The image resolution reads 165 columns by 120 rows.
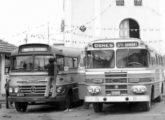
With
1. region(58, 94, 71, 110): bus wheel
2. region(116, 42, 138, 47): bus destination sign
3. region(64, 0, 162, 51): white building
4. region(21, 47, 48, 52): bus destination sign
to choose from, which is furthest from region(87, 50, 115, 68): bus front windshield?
region(64, 0, 162, 51): white building

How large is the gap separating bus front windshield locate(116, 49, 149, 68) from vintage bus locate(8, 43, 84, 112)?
1788 millimetres

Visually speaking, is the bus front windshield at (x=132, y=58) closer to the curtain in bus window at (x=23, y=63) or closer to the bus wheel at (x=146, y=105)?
the bus wheel at (x=146, y=105)

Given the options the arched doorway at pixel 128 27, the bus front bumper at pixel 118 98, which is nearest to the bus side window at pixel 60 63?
the bus front bumper at pixel 118 98

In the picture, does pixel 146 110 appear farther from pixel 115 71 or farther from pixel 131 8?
pixel 131 8

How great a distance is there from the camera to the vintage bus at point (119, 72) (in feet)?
52.4

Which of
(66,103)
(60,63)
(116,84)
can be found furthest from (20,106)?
(116,84)

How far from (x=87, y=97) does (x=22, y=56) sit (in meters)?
3.74

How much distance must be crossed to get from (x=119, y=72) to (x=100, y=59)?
39.9 inches

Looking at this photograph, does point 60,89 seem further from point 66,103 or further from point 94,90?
point 94,90

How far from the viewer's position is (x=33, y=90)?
17672 millimetres

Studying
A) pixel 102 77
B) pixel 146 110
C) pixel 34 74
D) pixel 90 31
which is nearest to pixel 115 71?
pixel 102 77

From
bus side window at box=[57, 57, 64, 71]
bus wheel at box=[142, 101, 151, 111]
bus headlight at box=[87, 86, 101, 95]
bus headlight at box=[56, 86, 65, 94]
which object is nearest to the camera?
bus headlight at box=[87, 86, 101, 95]

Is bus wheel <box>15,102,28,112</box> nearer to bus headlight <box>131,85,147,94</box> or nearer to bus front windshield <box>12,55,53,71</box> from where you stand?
bus front windshield <box>12,55,53,71</box>

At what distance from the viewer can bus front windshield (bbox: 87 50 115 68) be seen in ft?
54.0
